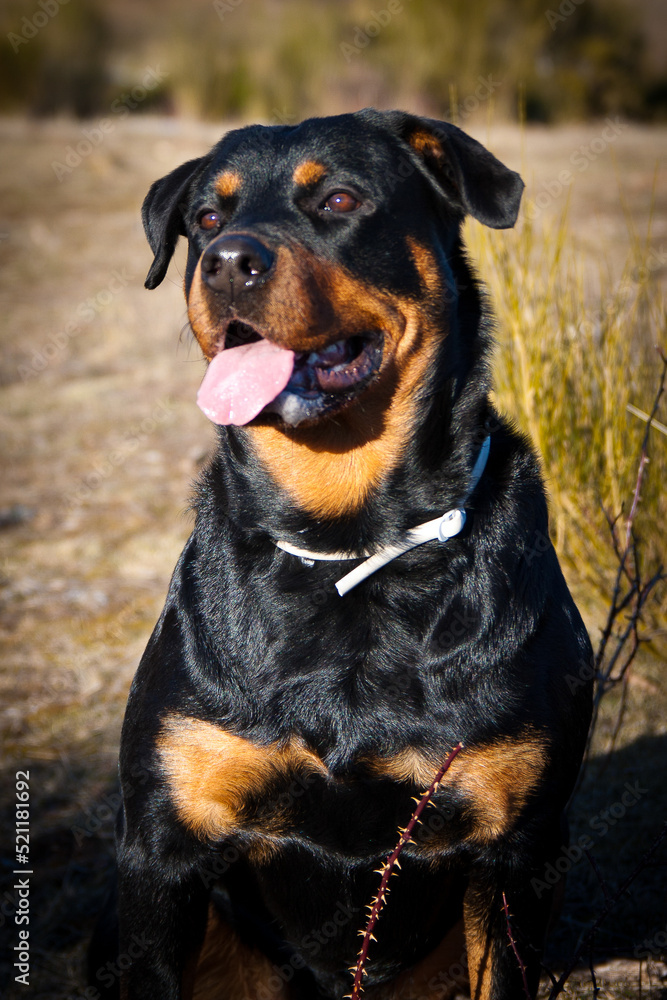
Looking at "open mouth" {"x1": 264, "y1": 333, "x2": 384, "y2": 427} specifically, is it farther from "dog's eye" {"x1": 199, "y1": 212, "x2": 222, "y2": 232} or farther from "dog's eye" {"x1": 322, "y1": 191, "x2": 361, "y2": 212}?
"dog's eye" {"x1": 199, "y1": 212, "x2": 222, "y2": 232}

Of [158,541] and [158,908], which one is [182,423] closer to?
[158,541]

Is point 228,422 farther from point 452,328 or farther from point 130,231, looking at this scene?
point 130,231

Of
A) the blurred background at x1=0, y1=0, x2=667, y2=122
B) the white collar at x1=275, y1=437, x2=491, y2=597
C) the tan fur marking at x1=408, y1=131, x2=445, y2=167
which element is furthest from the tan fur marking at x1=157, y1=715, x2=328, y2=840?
the blurred background at x1=0, y1=0, x2=667, y2=122

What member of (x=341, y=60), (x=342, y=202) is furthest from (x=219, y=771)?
(x=341, y=60)

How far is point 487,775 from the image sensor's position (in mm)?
1857

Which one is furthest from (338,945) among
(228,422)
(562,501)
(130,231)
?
(130,231)

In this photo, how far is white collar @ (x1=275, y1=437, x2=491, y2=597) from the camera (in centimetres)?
204

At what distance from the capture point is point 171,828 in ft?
6.20

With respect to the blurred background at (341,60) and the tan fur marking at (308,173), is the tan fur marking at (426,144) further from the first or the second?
the blurred background at (341,60)

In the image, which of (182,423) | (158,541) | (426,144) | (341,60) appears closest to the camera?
(426,144)

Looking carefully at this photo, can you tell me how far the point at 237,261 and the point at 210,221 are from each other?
0.55 m

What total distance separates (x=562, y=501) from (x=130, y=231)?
11.0 meters

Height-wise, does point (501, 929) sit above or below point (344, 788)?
below

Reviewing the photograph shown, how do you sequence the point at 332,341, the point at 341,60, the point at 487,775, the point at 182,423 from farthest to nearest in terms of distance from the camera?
the point at 341,60 → the point at 182,423 → the point at 332,341 → the point at 487,775
